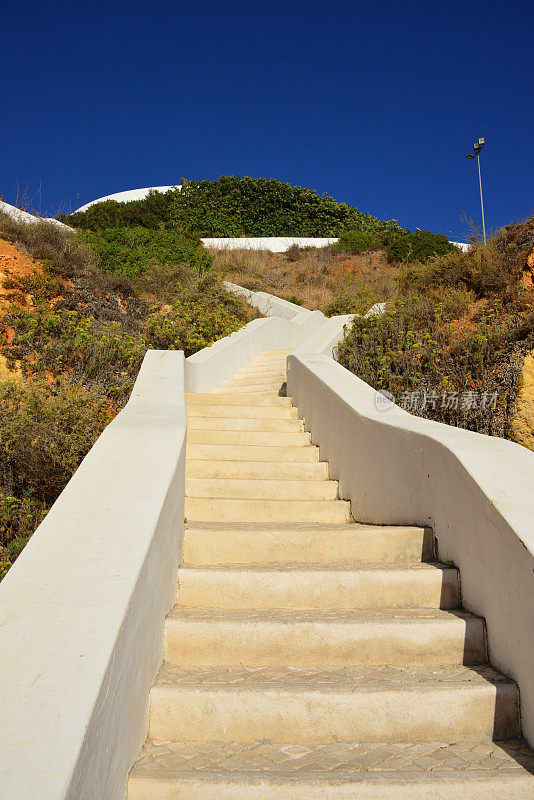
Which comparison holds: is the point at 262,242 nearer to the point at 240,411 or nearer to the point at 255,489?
the point at 240,411

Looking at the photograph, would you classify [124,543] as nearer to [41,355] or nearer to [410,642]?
[410,642]

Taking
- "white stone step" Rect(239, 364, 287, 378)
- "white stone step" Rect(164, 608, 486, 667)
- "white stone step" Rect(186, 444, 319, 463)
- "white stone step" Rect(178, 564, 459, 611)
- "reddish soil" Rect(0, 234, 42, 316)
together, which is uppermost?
"reddish soil" Rect(0, 234, 42, 316)

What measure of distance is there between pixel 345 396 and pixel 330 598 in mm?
1874

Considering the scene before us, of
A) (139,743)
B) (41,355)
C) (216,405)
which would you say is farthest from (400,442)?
(41,355)

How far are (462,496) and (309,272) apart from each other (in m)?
18.6

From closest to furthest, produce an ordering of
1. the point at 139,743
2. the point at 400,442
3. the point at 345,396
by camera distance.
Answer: the point at 139,743 < the point at 400,442 < the point at 345,396

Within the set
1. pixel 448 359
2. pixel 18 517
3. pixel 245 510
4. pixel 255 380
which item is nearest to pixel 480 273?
pixel 448 359

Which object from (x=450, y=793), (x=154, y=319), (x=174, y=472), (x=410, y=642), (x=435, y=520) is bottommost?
(x=450, y=793)

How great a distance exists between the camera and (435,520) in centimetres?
284

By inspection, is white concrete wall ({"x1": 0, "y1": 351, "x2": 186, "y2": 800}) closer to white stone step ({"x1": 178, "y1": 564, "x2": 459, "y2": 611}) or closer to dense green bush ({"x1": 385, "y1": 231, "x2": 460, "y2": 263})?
white stone step ({"x1": 178, "y1": 564, "x2": 459, "y2": 611})

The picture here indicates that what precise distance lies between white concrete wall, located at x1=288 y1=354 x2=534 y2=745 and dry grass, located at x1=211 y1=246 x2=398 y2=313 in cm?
1143

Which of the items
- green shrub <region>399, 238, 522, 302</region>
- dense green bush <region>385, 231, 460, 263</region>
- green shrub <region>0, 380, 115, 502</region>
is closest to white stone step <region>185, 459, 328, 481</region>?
green shrub <region>0, 380, 115, 502</region>

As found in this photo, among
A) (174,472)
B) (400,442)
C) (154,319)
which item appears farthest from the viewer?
(154,319)

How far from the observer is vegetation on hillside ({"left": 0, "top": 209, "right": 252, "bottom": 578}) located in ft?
15.4
